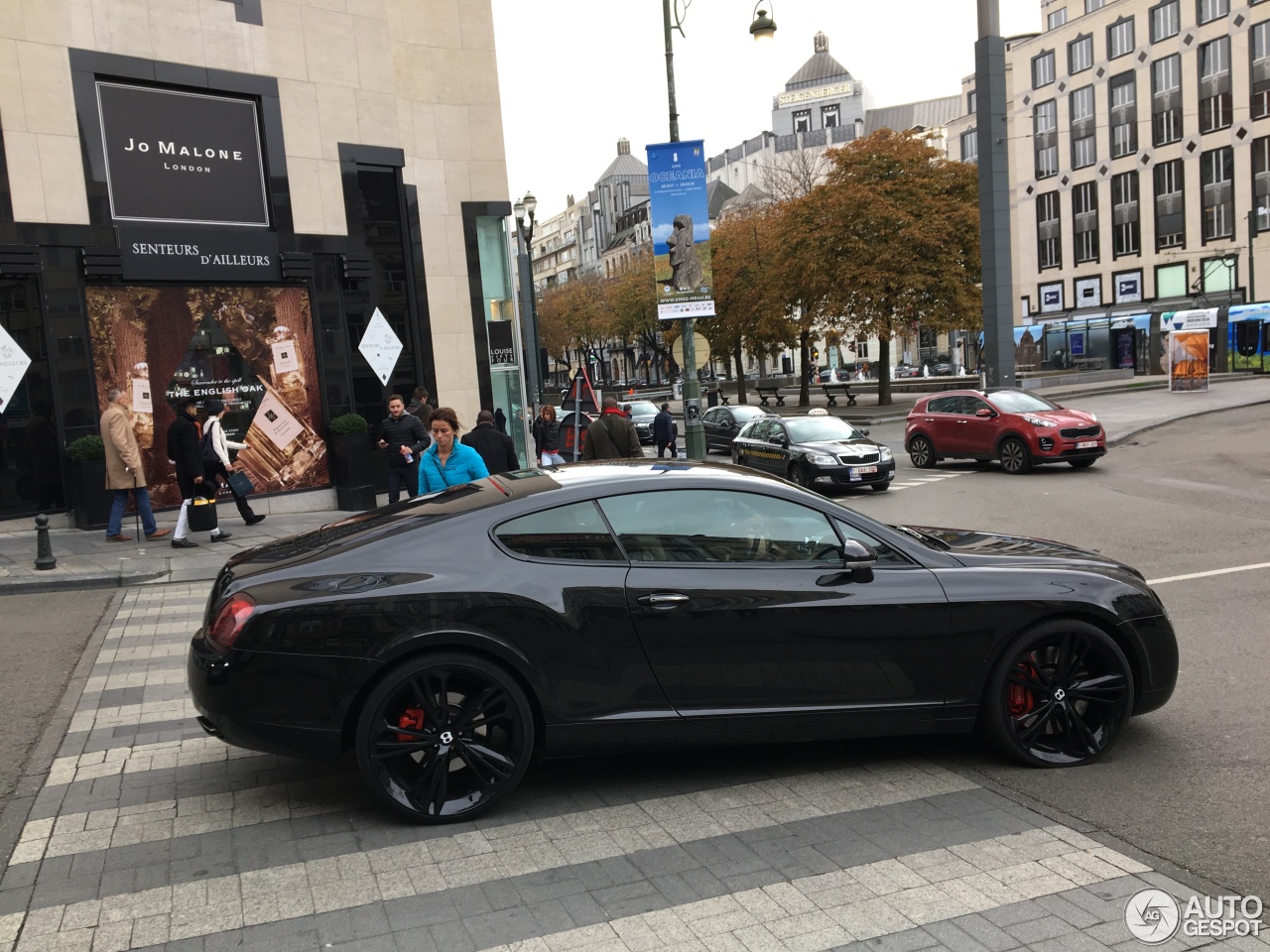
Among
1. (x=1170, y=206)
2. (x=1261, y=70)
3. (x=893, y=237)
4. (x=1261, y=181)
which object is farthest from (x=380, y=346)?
(x=1170, y=206)

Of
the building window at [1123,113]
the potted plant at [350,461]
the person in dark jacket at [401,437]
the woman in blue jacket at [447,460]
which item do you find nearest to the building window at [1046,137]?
the building window at [1123,113]

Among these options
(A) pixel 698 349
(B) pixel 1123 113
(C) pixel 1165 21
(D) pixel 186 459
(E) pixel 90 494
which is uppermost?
(C) pixel 1165 21

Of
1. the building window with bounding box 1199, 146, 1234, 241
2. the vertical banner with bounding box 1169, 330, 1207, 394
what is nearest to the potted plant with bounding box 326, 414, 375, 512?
the vertical banner with bounding box 1169, 330, 1207, 394

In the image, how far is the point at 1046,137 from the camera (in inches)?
2805

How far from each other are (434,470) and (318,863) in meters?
4.47

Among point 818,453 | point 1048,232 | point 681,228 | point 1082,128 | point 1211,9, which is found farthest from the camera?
point 1048,232

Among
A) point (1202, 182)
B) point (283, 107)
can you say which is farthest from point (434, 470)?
point (1202, 182)

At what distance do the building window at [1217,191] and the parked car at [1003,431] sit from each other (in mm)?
45779

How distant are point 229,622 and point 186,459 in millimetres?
9188

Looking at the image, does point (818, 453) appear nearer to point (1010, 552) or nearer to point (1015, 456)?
point (1015, 456)

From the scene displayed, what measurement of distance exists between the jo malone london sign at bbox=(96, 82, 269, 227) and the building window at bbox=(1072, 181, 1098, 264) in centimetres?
6306

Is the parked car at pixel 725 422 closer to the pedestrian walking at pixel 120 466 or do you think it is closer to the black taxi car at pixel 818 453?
the black taxi car at pixel 818 453

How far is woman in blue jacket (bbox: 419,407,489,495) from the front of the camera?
824 centimetres

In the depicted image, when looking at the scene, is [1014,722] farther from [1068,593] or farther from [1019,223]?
[1019,223]
